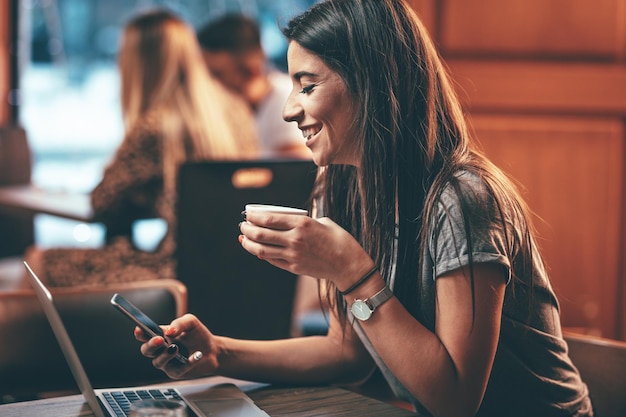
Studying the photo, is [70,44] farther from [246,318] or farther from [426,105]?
[426,105]

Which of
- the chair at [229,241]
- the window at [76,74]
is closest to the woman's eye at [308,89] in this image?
the chair at [229,241]

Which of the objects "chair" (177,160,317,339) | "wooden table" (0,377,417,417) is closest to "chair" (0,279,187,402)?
"wooden table" (0,377,417,417)

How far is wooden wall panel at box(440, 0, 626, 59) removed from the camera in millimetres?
3119

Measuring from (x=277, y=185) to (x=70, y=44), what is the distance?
9.26 feet

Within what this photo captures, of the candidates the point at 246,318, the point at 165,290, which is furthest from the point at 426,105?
the point at 246,318

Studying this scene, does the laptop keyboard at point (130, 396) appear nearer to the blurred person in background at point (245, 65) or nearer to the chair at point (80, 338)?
the chair at point (80, 338)

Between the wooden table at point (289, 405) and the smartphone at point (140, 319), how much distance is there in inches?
3.2

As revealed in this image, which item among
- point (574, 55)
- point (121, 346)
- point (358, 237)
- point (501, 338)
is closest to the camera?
point (501, 338)

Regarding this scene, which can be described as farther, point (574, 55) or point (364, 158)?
point (574, 55)

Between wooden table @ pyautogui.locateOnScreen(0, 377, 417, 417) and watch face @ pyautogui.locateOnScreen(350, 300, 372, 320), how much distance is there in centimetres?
14

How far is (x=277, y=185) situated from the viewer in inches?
98.2

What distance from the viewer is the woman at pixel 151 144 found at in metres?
2.75

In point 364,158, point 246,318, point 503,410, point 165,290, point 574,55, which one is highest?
point 574,55

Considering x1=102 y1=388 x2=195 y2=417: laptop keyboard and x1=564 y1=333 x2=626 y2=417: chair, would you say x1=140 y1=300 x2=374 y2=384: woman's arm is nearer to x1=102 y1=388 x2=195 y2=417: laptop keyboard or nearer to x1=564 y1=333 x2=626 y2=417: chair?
x1=102 y1=388 x2=195 y2=417: laptop keyboard
